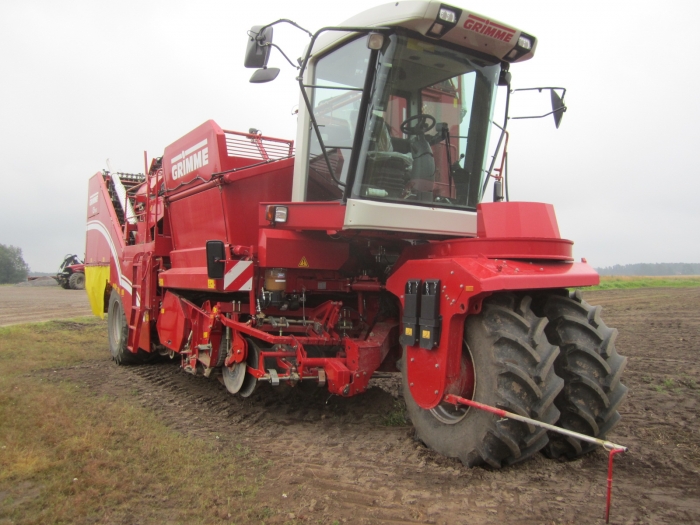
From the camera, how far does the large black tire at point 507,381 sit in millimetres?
3043

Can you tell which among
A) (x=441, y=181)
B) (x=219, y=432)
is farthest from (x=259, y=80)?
(x=219, y=432)

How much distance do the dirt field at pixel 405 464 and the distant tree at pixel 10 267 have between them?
68.2m

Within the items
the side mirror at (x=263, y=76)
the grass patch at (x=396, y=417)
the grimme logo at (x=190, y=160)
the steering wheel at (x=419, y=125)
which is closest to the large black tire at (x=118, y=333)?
the grimme logo at (x=190, y=160)

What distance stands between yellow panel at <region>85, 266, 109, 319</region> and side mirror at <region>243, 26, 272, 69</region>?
5359 millimetres

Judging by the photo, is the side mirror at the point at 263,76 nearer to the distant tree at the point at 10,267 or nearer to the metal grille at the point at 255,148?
the metal grille at the point at 255,148

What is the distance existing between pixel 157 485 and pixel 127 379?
364 centimetres

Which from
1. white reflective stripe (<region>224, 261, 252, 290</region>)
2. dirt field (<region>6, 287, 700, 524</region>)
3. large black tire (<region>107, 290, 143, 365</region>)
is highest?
white reflective stripe (<region>224, 261, 252, 290</region>)

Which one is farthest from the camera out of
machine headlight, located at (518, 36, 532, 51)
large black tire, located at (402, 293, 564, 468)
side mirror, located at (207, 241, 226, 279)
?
side mirror, located at (207, 241, 226, 279)

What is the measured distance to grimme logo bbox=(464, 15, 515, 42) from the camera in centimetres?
367

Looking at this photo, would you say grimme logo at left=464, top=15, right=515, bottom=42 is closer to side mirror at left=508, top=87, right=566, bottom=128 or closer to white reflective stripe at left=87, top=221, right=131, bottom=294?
side mirror at left=508, top=87, right=566, bottom=128

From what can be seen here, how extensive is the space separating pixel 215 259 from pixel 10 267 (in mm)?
71179

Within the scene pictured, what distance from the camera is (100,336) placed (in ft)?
34.0

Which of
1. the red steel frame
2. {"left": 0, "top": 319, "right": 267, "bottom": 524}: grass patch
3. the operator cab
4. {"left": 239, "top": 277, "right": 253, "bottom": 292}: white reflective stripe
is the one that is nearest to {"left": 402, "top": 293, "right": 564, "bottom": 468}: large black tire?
the red steel frame

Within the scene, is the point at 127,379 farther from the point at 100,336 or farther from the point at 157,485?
the point at 100,336
